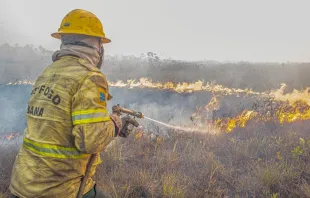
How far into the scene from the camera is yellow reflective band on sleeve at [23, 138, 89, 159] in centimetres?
181

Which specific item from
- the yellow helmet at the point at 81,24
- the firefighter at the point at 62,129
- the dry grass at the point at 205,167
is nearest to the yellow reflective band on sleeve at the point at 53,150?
the firefighter at the point at 62,129

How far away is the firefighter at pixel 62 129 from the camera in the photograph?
1.78m

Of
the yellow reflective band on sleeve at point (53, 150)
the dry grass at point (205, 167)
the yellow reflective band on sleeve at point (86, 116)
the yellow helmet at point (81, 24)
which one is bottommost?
the dry grass at point (205, 167)

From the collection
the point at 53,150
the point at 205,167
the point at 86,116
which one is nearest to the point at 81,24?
the point at 86,116

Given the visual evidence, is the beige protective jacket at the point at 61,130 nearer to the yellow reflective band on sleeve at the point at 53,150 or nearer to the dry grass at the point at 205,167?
the yellow reflective band on sleeve at the point at 53,150

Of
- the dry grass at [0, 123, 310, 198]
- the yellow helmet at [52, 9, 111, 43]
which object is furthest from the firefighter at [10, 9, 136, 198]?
the dry grass at [0, 123, 310, 198]

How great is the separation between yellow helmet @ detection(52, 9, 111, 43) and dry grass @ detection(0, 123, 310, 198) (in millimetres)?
2062

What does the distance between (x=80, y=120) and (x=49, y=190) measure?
55 cm

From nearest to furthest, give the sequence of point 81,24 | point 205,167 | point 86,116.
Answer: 1. point 86,116
2. point 81,24
3. point 205,167

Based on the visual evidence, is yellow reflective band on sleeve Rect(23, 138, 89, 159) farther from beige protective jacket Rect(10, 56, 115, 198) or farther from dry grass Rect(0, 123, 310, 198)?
dry grass Rect(0, 123, 310, 198)

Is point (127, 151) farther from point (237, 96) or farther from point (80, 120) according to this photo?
point (237, 96)

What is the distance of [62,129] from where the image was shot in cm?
183

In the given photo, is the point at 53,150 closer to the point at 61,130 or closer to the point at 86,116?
the point at 61,130

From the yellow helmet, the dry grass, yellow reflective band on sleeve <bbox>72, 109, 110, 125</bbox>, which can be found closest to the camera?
yellow reflective band on sleeve <bbox>72, 109, 110, 125</bbox>
